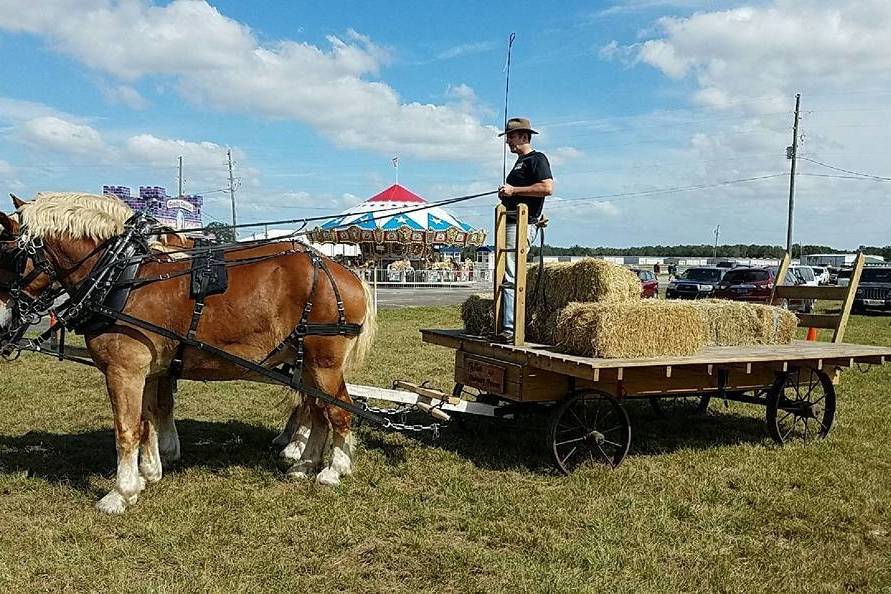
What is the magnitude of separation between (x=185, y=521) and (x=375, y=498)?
1436 millimetres

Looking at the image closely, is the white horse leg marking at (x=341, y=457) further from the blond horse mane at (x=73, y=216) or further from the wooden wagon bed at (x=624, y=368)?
the blond horse mane at (x=73, y=216)

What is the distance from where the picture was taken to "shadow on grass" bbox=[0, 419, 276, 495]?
637 cm

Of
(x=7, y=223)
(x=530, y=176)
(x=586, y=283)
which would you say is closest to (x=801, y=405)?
(x=586, y=283)

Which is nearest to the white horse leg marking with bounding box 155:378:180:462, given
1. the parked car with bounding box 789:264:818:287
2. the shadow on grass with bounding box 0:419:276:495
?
the shadow on grass with bounding box 0:419:276:495

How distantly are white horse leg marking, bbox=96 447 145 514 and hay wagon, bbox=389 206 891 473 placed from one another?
255cm

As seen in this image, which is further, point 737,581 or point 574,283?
point 574,283

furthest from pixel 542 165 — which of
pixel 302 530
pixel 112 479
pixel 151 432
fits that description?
pixel 112 479

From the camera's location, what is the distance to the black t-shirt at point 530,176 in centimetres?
642

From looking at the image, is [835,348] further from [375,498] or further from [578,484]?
[375,498]

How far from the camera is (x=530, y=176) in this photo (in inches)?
255

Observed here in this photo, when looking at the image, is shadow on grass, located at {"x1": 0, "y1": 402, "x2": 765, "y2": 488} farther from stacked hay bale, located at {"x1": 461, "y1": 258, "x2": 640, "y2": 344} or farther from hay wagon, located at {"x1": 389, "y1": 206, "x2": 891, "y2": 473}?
stacked hay bale, located at {"x1": 461, "y1": 258, "x2": 640, "y2": 344}

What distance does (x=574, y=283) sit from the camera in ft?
22.7

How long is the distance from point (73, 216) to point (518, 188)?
3.63 m

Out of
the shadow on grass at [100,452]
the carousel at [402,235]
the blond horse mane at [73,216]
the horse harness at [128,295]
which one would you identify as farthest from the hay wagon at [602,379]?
the carousel at [402,235]
